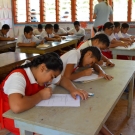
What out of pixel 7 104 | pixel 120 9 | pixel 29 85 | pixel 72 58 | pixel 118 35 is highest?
pixel 120 9

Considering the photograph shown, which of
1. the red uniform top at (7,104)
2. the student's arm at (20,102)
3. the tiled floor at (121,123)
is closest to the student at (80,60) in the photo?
the red uniform top at (7,104)

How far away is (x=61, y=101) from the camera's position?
1.22 meters

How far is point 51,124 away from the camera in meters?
0.97

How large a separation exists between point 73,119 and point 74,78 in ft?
2.19

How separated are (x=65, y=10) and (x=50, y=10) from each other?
591mm

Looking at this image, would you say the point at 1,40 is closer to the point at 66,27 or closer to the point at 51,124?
the point at 66,27

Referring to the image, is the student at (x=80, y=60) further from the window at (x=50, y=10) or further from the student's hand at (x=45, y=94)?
the window at (x=50, y=10)

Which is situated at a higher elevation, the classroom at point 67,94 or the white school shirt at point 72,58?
the white school shirt at point 72,58

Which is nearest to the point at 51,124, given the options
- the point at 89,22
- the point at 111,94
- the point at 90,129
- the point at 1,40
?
the point at 90,129

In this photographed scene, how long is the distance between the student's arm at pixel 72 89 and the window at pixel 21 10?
683 cm

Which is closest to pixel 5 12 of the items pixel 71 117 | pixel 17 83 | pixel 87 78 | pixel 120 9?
pixel 120 9

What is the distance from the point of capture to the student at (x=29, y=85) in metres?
1.11

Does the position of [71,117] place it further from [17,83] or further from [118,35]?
[118,35]

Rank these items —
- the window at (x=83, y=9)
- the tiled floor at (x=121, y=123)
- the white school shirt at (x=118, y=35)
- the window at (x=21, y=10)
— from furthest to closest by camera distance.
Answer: the window at (x=21, y=10), the window at (x=83, y=9), the white school shirt at (x=118, y=35), the tiled floor at (x=121, y=123)
